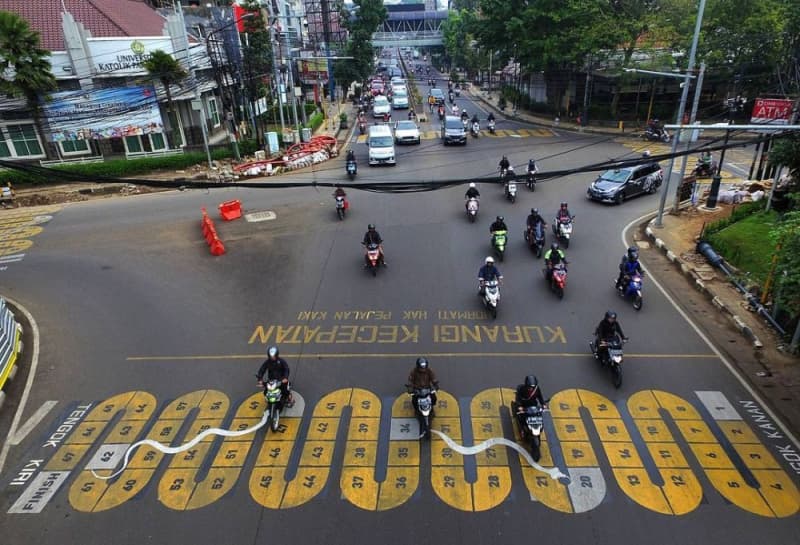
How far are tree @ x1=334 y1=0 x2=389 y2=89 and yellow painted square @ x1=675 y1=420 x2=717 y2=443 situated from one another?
183 ft

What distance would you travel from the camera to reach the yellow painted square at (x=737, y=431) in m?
8.78

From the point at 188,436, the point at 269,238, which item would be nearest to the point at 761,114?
the point at 269,238

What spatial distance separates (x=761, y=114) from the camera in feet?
67.4

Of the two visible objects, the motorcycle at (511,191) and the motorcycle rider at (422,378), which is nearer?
the motorcycle rider at (422,378)

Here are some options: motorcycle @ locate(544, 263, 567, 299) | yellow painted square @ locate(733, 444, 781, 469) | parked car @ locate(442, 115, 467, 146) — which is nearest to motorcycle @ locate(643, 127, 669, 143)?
parked car @ locate(442, 115, 467, 146)

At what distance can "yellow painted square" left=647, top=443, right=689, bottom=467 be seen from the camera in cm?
830

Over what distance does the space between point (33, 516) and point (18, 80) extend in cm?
2566

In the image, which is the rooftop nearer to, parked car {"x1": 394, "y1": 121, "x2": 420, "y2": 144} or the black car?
parked car {"x1": 394, "y1": 121, "x2": 420, "y2": 144}

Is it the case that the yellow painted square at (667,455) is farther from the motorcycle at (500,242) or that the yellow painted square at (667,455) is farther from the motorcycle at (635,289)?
the motorcycle at (500,242)

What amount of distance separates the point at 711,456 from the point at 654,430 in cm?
92

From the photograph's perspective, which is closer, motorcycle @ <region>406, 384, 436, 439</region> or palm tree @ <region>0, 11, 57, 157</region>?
motorcycle @ <region>406, 384, 436, 439</region>

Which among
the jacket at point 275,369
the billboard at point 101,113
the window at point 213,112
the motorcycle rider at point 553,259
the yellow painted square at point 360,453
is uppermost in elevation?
the billboard at point 101,113

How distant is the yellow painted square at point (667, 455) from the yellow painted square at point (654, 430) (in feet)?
0.48

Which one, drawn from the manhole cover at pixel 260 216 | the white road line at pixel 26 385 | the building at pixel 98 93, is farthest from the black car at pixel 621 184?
the building at pixel 98 93
